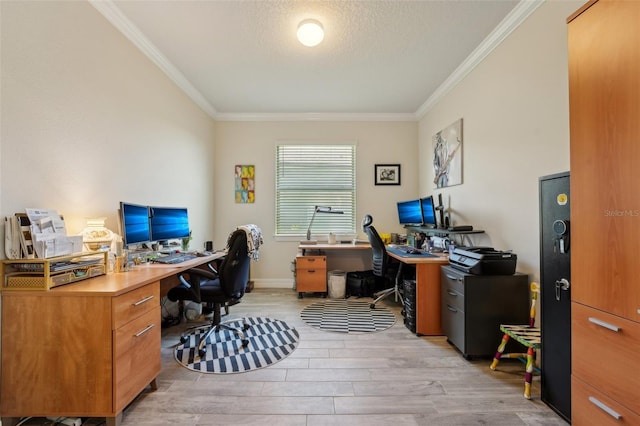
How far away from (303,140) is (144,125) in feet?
7.32

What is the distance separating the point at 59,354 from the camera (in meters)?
1.33

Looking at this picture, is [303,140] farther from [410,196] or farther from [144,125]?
[144,125]

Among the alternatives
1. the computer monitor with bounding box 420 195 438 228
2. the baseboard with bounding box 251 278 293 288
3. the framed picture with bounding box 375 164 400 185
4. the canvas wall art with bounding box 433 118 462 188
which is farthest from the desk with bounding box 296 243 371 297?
the canvas wall art with bounding box 433 118 462 188

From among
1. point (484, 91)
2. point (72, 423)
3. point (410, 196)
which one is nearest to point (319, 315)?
point (72, 423)

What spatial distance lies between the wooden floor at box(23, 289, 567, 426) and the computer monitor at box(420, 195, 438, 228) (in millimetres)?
1377

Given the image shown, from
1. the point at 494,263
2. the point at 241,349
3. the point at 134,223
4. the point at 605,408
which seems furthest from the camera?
the point at 241,349

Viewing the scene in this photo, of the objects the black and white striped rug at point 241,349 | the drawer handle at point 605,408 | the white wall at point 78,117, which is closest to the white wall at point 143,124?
the white wall at point 78,117

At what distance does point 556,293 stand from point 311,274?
2.70m

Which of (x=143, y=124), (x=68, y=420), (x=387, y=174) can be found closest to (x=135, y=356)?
(x=68, y=420)

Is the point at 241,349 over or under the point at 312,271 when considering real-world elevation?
under

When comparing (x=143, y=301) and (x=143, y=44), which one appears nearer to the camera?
(x=143, y=301)

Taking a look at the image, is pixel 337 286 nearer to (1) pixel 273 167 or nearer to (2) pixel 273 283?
(2) pixel 273 283

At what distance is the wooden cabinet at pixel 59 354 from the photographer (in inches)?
52.3

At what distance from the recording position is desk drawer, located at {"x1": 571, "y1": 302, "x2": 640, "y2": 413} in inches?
40.4
